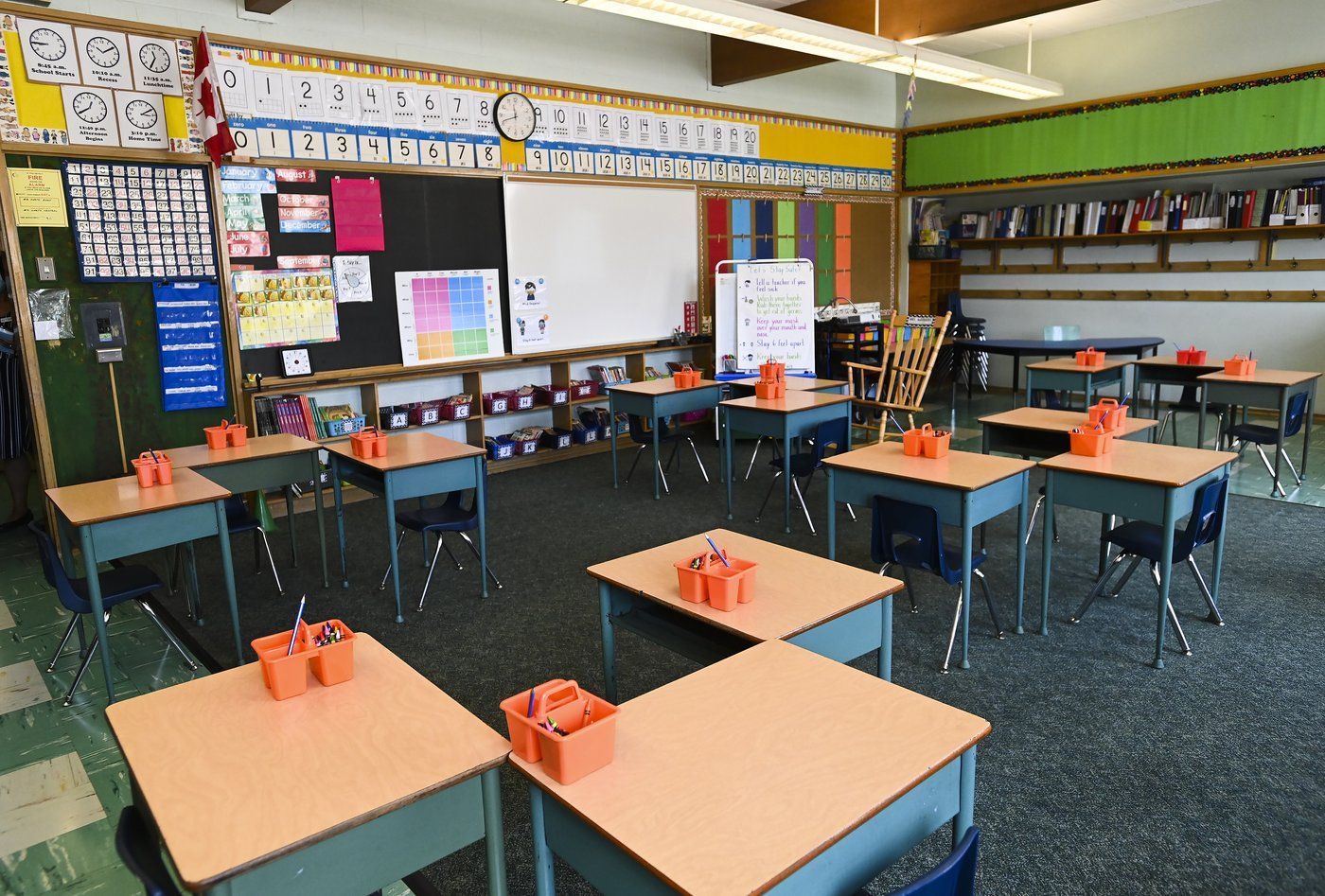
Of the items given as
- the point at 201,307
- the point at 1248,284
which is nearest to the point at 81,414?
the point at 201,307

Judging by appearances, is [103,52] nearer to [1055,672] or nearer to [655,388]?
[655,388]

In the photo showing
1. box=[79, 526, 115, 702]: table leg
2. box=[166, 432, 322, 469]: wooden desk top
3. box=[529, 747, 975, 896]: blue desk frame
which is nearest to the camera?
box=[529, 747, 975, 896]: blue desk frame

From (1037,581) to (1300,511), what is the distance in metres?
2.31

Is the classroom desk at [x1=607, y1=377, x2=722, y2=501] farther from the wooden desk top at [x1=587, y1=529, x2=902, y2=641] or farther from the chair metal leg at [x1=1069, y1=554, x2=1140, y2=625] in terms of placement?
the wooden desk top at [x1=587, y1=529, x2=902, y2=641]

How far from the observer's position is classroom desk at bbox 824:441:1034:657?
3.37 metres

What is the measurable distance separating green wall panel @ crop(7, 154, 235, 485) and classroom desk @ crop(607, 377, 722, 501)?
2.92 metres

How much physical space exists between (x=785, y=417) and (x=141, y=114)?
14.2 feet

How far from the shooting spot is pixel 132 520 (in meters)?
3.33

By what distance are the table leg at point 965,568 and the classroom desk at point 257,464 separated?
322 cm

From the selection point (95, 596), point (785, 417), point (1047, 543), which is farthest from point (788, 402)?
point (95, 596)

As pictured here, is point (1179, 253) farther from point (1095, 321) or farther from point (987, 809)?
point (987, 809)

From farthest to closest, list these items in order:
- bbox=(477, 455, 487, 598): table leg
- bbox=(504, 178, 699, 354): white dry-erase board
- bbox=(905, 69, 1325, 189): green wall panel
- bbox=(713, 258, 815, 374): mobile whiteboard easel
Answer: bbox=(905, 69, 1325, 189): green wall panel
bbox=(713, 258, 815, 374): mobile whiteboard easel
bbox=(504, 178, 699, 354): white dry-erase board
bbox=(477, 455, 487, 598): table leg

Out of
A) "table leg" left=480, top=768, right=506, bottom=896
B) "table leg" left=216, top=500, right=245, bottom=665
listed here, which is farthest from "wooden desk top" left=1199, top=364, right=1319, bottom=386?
"table leg" left=216, top=500, right=245, bottom=665

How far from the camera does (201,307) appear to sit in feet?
18.1
